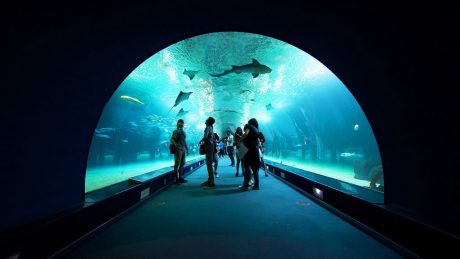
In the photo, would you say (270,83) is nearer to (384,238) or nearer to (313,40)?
(313,40)

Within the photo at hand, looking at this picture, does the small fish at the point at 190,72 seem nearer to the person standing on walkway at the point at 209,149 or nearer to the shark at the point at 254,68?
the shark at the point at 254,68

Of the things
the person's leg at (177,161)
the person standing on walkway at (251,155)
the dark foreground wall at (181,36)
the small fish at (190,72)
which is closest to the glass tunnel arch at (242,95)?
the small fish at (190,72)

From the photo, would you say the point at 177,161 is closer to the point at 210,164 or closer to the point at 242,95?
the point at 210,164

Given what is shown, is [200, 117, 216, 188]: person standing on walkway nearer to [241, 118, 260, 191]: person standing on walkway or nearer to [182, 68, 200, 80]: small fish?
[241, 118, 260, 191]: person standing on walkway

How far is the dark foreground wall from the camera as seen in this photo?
1.82m

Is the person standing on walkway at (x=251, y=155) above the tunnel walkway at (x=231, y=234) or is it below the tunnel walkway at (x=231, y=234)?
above

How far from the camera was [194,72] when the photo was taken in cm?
851

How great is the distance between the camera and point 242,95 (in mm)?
12891

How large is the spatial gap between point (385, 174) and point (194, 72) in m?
7.60

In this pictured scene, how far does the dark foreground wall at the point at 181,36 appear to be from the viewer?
182cm

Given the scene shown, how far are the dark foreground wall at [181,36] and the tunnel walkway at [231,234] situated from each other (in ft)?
2.43

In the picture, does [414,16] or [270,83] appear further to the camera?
[270,83]

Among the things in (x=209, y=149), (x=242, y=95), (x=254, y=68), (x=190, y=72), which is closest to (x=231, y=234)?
(x=209, y=149)

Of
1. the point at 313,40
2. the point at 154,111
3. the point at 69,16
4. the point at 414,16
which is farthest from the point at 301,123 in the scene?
the point at 69,16
